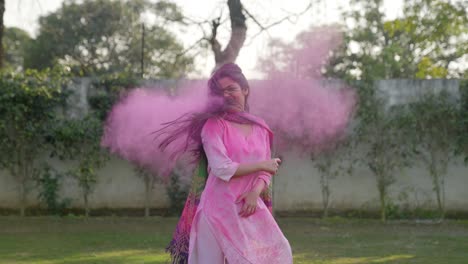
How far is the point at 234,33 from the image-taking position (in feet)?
38.1

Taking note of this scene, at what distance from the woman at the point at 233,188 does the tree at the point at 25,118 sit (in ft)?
27.8

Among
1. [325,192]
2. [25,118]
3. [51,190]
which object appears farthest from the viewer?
[325,192]

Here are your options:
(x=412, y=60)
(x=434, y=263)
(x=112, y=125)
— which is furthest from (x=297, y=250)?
(x=412, y=60)

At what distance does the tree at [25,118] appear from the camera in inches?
458

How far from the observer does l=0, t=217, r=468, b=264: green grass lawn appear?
7.68 meters

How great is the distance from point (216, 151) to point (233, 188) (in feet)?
0.63

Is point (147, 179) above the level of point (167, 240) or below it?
above

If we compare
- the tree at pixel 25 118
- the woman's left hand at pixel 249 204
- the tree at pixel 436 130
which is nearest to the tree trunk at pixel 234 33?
the tree at pixel 25 118

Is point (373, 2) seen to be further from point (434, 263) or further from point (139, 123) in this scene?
point (434, 263)

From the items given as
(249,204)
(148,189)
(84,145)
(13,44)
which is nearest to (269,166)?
(249,204)

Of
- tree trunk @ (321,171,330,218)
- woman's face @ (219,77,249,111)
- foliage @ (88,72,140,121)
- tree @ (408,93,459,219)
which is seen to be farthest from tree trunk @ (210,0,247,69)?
woman's face @ (219,77,249,111)

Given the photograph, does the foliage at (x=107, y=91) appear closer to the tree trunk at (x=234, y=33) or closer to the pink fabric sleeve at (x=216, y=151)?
the tree trunk at (x=234, y=33)

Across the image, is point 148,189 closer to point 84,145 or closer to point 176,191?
point 176,191

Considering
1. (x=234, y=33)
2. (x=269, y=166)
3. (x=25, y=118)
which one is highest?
(x=234, y=33)
